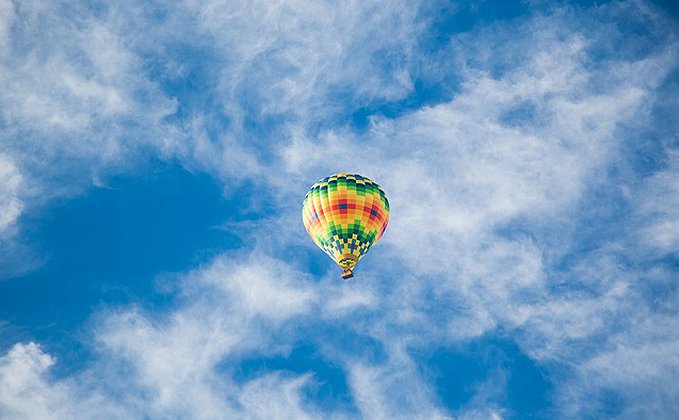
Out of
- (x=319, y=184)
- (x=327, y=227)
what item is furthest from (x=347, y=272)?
(x=319, y=184)

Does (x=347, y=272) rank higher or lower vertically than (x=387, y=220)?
lower

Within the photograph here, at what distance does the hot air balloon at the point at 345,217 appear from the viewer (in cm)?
5822

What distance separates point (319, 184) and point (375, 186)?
482 cm

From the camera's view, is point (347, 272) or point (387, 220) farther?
point (387, 220)

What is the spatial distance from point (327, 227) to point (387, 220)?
609cm

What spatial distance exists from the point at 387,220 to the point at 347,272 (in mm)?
6689

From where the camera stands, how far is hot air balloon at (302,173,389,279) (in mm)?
58219

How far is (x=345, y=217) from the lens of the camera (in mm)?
58344

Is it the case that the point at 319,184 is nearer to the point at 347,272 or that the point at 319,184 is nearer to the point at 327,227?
the point at 327,227

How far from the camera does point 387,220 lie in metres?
61.9

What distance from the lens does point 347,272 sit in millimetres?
57938

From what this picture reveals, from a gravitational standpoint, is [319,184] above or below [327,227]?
above

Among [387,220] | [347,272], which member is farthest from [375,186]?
[347,272]

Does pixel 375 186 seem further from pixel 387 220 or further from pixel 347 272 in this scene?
pixel 347 272
